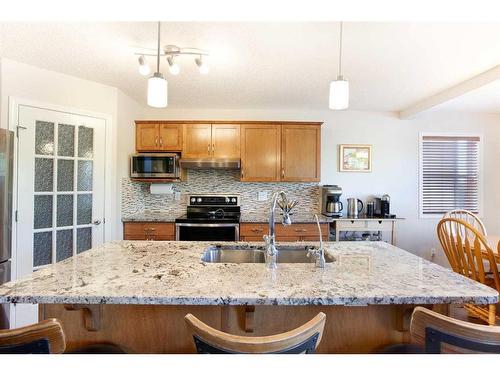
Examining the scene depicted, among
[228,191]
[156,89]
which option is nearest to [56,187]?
[156,89]

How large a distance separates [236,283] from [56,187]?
2.43 metres

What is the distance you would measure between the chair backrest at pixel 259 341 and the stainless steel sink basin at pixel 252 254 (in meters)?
0.97

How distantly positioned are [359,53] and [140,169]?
8.75 feet

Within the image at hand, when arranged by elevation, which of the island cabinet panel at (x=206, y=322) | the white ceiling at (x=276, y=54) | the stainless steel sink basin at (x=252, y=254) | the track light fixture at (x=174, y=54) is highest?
the white ceiling at (x=276, y=54)

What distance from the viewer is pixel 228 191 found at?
3918 millimetres

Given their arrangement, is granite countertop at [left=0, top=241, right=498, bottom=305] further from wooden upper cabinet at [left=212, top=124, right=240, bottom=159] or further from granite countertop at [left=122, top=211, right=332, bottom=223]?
wooden upper cabinet at [left=212, top=124, right=240, bottom=159]

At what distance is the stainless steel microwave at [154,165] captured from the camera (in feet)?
11.2

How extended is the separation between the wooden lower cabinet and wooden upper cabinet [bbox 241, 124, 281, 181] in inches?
26.3

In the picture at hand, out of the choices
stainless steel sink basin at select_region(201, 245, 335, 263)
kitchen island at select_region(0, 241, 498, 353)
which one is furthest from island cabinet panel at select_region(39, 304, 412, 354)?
stainless steel sink basin at select_region(201, 245, 335, 263)

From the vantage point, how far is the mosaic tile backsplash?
3879mm

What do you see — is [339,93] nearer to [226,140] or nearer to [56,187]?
[226,140]

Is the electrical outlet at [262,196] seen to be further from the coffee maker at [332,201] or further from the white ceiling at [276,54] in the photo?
the white ceiling at [276,54]

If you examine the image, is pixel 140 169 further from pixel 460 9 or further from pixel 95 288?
pixel 460 9

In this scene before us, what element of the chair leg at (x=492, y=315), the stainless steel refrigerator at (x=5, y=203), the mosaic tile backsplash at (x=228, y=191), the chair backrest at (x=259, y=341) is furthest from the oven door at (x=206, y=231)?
the chair backrest at (x=259, y=341)
